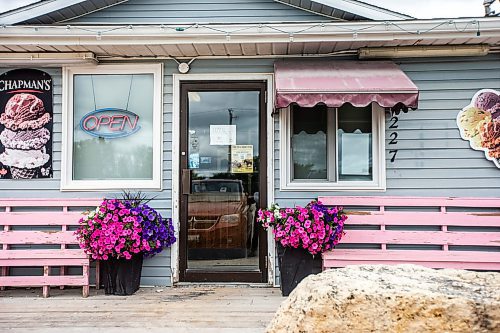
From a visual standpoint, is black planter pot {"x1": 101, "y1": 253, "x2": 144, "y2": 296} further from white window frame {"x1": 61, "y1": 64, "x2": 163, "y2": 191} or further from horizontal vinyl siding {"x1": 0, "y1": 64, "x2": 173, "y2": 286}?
white window frame {"x1": 61, "y1": 64, "x2": 163, "y2": 191}

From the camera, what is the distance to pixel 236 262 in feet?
16.0

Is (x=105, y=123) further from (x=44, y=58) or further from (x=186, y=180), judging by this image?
(x=186, y=180)

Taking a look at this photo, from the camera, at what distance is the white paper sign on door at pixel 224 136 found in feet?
16.1

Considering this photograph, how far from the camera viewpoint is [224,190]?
4.88 metres

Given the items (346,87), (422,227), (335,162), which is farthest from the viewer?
(335,162)

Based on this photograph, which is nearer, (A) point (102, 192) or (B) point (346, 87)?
(B) point (346, 87)

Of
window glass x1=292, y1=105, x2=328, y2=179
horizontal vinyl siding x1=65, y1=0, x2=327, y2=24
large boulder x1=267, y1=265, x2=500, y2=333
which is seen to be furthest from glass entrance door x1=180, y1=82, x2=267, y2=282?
large boulder x1=267, y1=265, x2=500, y2=333

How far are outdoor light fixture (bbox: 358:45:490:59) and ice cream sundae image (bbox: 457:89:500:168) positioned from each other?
17.4 inches

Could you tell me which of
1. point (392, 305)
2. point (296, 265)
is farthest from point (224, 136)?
point (392, 305)

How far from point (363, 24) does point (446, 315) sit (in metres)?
3.23

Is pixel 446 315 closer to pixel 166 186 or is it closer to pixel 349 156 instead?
pixel 349 156

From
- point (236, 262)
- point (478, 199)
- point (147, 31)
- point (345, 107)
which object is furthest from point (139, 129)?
point (478, 199)

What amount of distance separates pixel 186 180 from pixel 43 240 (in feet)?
5.14

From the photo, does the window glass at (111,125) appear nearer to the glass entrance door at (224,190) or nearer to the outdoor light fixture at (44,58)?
the outdoor light fixture at (44,58)
